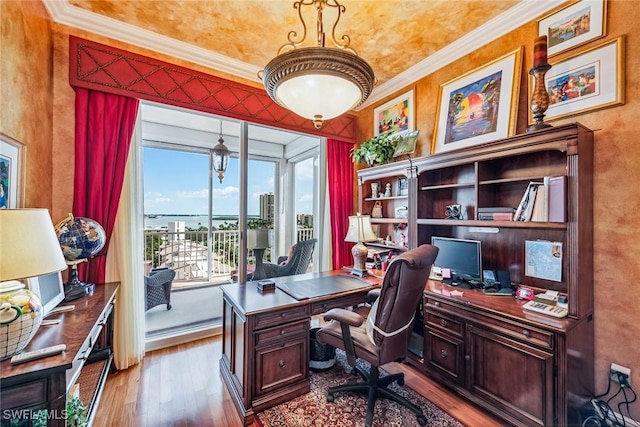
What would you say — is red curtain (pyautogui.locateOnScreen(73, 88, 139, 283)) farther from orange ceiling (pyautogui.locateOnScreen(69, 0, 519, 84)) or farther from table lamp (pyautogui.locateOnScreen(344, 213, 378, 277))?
table lamp (pyautogui.locateOnScreen(344, 213, 378, 277))

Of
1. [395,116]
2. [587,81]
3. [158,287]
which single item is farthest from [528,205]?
[158,287]

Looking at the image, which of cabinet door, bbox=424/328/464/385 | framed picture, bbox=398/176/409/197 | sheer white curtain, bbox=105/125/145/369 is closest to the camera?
cabinet door, bbox=424/328/464/385

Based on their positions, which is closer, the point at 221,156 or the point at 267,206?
the point at 221,156

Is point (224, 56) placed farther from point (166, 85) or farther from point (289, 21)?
point (289, 21)

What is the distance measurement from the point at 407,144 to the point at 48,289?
329cm

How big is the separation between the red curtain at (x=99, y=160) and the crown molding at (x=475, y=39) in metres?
2.98

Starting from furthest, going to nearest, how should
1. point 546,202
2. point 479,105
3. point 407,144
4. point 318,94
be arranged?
1. point 407,144
2. point 479,105
3. point 546,202
4. point 318,94

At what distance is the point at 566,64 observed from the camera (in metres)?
1.98

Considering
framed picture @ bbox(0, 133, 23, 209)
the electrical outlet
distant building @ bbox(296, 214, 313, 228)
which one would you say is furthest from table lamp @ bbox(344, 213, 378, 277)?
framed picture @ bbox(0, 133, 23, 209)

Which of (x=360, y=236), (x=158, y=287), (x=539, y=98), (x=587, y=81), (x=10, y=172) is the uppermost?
(x=587, y=81)

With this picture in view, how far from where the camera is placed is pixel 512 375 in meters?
1.72

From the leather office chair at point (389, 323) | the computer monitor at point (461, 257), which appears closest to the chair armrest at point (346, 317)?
the leather office chair at point (389, 323)

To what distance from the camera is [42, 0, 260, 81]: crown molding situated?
2190mm

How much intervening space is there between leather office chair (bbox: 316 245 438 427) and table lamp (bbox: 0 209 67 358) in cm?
150
